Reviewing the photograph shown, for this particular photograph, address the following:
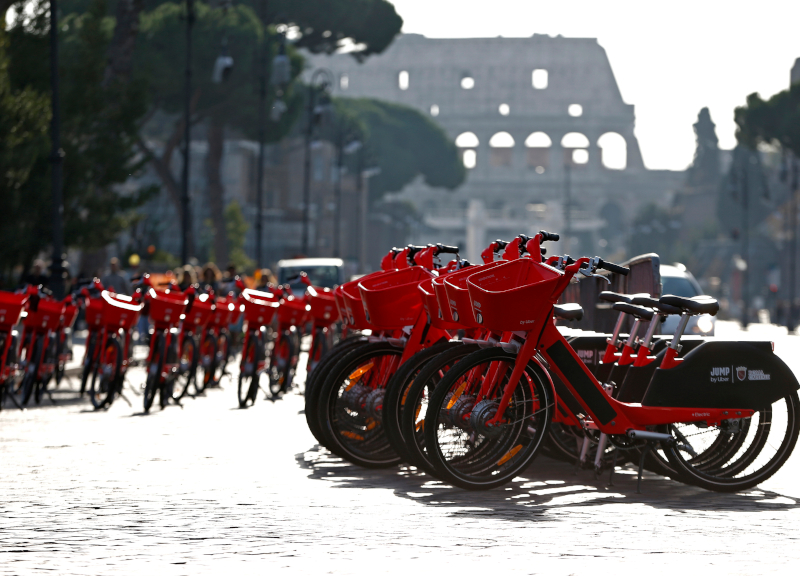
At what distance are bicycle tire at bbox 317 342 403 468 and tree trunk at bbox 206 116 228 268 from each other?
110 ft

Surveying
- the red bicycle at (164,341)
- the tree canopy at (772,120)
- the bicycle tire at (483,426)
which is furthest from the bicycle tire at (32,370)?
the tree canopy at (772,120)

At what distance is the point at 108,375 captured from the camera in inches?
502

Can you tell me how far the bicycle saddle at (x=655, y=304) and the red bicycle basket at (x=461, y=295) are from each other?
30.3 inches

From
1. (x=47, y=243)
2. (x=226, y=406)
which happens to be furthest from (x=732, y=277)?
(x=226, y=406)

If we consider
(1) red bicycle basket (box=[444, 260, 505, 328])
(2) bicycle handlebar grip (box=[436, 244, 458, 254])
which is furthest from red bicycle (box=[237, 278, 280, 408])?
(1) red bicycle basket (box=[444, 260, 505, 328])

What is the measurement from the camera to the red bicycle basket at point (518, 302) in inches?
293

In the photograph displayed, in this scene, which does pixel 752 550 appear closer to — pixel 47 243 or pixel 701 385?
pixel 701 385

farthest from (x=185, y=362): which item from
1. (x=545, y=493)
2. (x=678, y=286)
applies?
(x=678, y=286)

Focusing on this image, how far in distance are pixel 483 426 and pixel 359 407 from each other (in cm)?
140

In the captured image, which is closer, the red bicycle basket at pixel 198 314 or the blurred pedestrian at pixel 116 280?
the red bicycle basket at pixel 198 314

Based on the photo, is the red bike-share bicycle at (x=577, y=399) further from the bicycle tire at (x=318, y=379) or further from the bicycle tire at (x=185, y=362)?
the bicycle tire at (x=185, y=362)

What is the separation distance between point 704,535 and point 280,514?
1.90m

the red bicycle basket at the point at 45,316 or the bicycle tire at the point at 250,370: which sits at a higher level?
the red bicycle basket at the point at 45,316

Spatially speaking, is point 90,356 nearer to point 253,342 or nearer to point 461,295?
point 253,342
